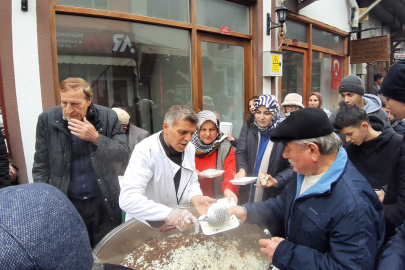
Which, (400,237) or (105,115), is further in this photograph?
(105,115)

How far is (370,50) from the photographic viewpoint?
7.61 meters

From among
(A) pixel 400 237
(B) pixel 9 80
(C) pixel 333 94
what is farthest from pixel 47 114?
(C) pixel 333 94

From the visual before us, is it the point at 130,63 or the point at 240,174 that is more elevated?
the point at 130,63

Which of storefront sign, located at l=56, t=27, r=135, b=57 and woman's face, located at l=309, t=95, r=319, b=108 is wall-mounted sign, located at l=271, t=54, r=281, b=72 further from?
storefront sign, located at l=56, t=27, r=135, b=57

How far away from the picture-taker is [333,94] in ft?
26.4

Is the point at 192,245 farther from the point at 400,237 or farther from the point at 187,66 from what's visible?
the point at 187,66

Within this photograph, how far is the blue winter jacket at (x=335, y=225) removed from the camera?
113 centimetres

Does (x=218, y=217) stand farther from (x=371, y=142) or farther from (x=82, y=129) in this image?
(x=371, y=142)

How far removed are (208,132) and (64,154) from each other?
1341 mm

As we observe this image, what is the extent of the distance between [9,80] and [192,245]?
8.65 ft

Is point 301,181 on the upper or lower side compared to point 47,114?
lower

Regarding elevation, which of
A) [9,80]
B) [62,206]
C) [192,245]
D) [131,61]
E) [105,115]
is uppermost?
[131,61]

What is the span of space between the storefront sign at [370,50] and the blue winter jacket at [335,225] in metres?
7.85

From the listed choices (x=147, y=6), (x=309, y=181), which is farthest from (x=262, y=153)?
(x=147, y=6)
